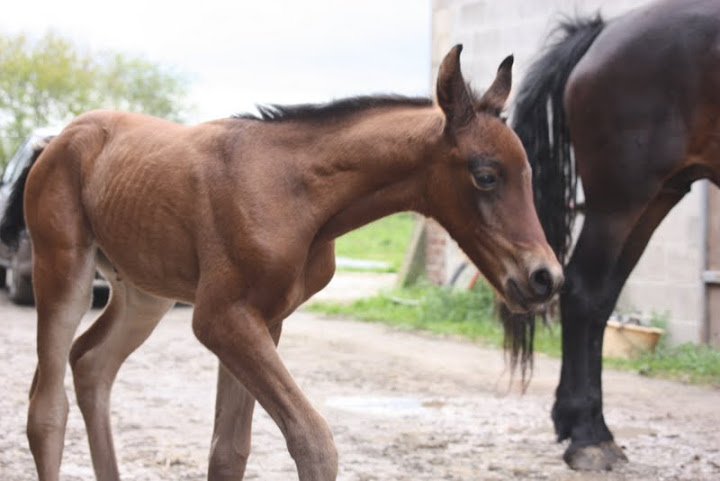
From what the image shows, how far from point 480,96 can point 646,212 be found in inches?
100

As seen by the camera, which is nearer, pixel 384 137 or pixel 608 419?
pixel 384 137

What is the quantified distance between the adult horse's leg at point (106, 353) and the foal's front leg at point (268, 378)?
3.19ft

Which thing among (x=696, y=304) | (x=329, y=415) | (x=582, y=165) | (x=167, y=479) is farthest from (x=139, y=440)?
(x=696, y=304)

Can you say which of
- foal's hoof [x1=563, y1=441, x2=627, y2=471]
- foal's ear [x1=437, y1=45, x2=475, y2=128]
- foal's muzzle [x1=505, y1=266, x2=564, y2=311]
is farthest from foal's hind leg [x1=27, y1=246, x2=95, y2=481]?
foal's hoof [x1=563, y1=441, x2=627, y2=471]

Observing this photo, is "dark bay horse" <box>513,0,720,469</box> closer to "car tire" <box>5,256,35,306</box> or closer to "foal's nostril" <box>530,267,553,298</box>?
"foal's nostril" <box>530,267,553,298</box>

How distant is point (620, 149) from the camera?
5.31 m

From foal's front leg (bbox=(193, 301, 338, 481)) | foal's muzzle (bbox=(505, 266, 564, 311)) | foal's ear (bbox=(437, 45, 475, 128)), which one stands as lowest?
foal's front leg (bbox=(193, 301, 338, 481))

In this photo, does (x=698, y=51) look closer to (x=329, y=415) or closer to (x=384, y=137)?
(x=384, y=137)

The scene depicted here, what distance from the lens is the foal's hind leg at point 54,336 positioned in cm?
393

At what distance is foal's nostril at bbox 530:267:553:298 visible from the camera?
318cm

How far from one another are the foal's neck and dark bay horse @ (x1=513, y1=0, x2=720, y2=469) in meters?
2.19

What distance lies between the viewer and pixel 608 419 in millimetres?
6516

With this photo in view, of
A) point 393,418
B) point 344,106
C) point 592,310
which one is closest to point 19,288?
point 393,418

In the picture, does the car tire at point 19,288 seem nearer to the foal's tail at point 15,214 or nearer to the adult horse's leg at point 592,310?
the foal's tail at point 15,214
